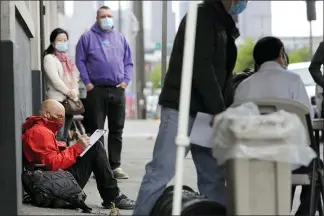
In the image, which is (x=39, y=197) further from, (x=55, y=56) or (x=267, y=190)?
(x=55, y=56)

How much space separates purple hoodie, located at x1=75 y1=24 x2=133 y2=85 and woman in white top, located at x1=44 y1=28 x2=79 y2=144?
1.62 feet

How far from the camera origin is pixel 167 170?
5695 millimetres

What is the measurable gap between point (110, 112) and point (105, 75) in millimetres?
428

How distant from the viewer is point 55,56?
9727 mm

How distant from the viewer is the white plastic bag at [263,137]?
492 cm

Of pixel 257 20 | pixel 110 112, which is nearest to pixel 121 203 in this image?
pixel 110 112

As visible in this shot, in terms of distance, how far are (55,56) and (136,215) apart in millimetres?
4295

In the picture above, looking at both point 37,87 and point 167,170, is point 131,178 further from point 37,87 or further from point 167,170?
point 167,170

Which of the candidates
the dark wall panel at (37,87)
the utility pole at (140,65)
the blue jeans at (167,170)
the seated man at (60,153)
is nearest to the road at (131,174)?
the seated man at (60,153)

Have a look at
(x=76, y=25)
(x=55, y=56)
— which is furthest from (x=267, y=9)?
(x=55, y=56)

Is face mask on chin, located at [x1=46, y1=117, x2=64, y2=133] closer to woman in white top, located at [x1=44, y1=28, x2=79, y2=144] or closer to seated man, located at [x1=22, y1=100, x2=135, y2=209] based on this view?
seated man, located at [x1=22, y1=100, x2=135, y2=209]

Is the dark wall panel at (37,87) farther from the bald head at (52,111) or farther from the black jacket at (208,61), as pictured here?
the black jacket at (208,61)

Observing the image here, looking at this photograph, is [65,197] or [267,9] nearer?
[65,197]

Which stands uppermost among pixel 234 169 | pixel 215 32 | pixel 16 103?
pixel 215 32
